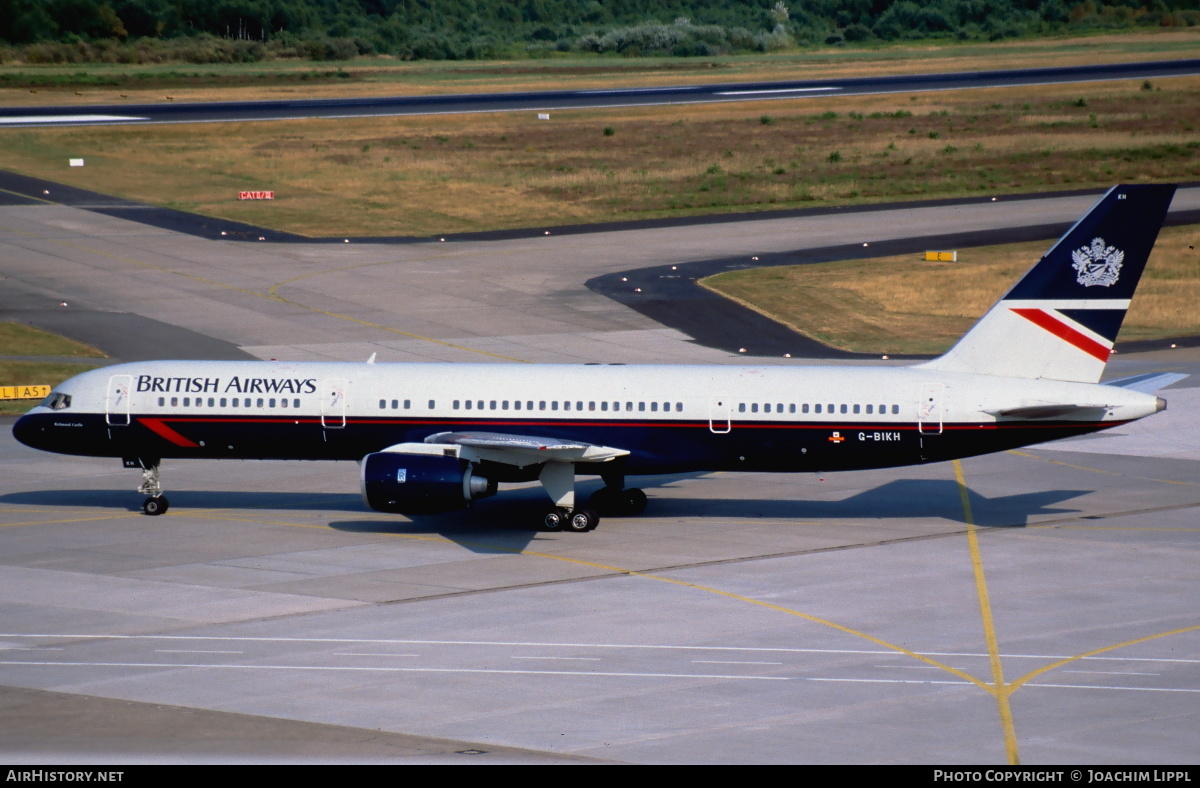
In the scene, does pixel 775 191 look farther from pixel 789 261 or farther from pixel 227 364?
pixel 227 364

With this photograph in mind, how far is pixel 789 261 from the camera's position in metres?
86.6

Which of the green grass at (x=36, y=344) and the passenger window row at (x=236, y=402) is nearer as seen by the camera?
the passenger window row at (x=236, y=402)

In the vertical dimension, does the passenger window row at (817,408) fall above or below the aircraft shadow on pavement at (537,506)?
above

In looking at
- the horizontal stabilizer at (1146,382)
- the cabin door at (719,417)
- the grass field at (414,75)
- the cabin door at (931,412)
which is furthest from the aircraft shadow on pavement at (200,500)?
the grass field at (414,75)

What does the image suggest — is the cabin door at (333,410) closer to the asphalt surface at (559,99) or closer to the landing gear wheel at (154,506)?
the landing gear wheel at (154,506)

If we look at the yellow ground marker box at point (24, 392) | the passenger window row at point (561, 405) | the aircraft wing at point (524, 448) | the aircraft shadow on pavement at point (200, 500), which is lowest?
the aircraft shadow on pavement at point (200, 500)

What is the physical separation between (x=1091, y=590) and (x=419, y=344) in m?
40.0

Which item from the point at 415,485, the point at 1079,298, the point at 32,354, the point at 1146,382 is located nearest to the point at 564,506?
the point at 415,485

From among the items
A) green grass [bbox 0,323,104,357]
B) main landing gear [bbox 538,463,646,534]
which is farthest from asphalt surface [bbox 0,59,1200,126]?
main landing gear [bbox 538,463,646,534]

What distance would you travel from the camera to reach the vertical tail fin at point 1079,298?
39.0 m

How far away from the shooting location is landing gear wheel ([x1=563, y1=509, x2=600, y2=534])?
4128 cm

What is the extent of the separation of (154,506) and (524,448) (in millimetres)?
12670

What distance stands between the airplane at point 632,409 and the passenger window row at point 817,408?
41 mm
